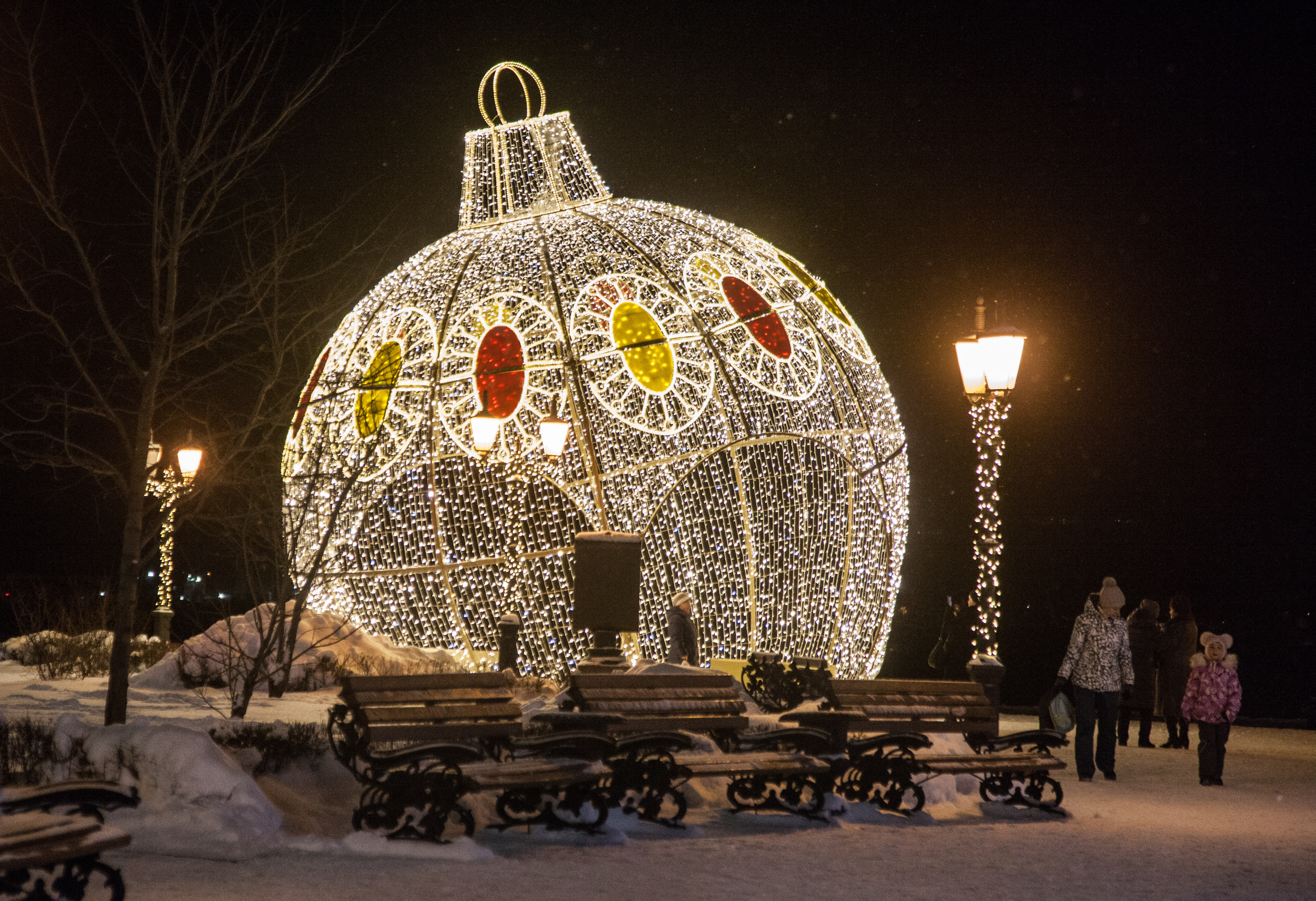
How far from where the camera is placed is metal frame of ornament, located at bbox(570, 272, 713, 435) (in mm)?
11914

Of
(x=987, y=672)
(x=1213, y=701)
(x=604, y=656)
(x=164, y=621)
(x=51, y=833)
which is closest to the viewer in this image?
(x=51, y=833)

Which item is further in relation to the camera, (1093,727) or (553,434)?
(553,434)

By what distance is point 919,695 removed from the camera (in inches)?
347

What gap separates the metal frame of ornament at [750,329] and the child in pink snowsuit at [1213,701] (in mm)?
4006

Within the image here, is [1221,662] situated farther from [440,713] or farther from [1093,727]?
[440,713]

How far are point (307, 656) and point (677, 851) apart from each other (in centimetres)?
666

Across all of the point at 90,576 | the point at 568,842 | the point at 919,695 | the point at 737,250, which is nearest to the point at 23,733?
the point at 568,842

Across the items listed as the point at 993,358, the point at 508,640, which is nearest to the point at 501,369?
the point at 508,640

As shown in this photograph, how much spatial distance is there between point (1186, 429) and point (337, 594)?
17.5 m

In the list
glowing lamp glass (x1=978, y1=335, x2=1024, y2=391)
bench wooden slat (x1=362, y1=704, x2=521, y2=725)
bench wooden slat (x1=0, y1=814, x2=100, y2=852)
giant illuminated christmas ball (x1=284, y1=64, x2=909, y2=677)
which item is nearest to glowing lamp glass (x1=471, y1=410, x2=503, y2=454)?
giant illuminated christmas ball (x1=284, y1=64, x2=909, y2=677)

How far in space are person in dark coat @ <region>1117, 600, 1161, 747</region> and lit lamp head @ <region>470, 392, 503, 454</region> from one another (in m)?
6.45

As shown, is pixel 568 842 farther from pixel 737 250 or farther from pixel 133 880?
pixel 737 250

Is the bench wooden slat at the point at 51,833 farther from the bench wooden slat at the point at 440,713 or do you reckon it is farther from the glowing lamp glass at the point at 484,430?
the glowing lamp glass at the point at 484,430

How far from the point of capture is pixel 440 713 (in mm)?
7328
